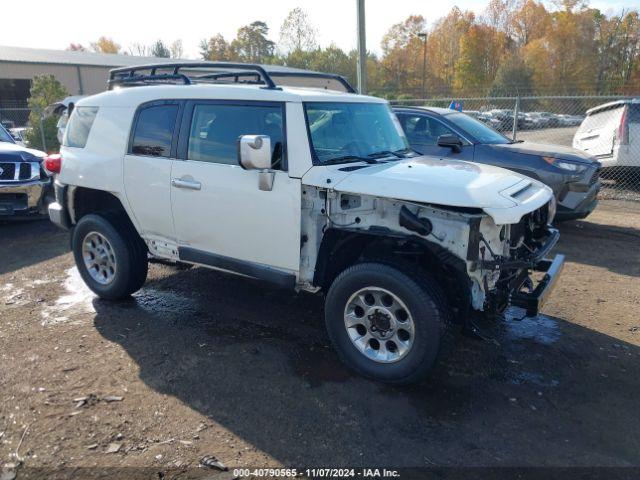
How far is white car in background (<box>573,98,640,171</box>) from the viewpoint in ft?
34.3

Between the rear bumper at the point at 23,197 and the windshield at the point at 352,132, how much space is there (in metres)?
6.17

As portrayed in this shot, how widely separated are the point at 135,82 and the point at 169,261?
193 centimetres

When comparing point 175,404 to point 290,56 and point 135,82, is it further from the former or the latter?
point 290,56

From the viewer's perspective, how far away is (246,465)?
2.92 metres

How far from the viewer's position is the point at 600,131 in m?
11.2

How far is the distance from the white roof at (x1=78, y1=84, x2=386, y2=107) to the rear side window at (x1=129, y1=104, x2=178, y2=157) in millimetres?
114

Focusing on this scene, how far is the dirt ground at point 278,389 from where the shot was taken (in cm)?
304

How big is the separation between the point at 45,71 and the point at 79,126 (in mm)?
37173

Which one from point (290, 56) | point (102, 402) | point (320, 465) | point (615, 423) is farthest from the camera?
point (290, 56)

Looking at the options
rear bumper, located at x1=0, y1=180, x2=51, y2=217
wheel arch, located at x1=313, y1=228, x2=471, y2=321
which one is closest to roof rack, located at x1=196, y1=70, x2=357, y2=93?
wheel arch, located at x1=313, y1=228, x2=471, y2=321

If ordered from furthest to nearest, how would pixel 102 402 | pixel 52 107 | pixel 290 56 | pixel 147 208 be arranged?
pixel 290 56, pixel 52 107, pixel 147 208, pixel 102 402

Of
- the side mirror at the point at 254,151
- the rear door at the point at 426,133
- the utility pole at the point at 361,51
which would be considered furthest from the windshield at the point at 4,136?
the side mirror at the point at 254,151

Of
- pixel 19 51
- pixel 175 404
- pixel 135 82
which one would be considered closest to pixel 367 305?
pixel 175 404

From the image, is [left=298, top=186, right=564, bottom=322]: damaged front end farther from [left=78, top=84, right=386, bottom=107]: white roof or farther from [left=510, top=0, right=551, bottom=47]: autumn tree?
[left=510, top=0, right=551, bottom=47]: autumn tree
